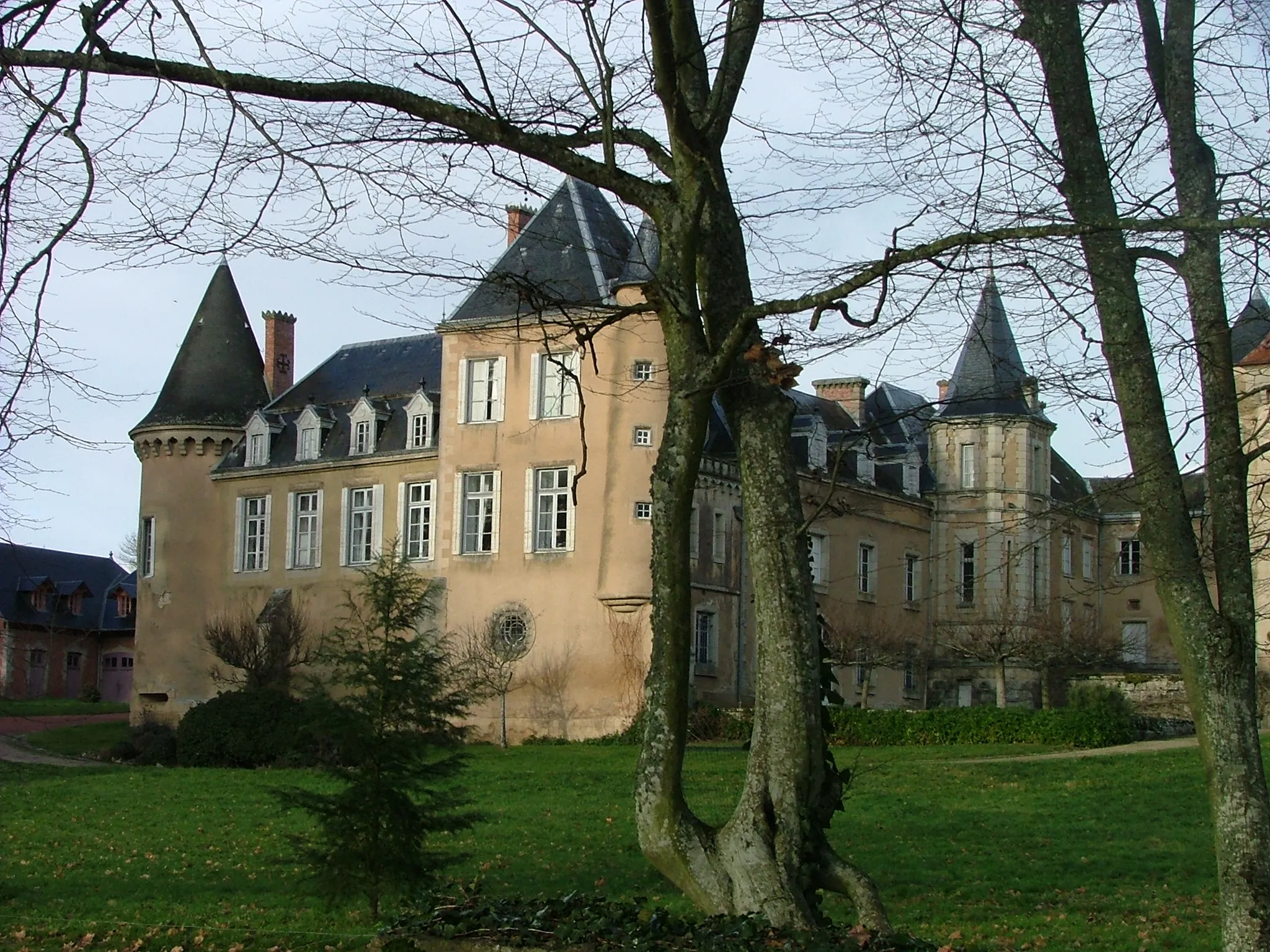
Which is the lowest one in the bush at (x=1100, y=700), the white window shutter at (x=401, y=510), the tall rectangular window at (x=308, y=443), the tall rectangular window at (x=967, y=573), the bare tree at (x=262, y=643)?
the bush at (x=1100, y=700)

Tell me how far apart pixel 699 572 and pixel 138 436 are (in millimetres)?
16341

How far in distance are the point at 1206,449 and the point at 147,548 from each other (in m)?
36.4

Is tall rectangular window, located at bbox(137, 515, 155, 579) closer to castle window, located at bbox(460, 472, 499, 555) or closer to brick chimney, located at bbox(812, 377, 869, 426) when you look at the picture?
castle window, located at bbox(460, 472, 499, 555)

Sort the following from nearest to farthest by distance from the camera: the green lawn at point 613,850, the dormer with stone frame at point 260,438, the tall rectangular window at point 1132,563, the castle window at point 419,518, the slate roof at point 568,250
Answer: the green lawn at point 613,850 → the slate roof at point 568,250 → the castle window at point 419,518 → the dormer with stone frame at point 260,438 → the tall rectangular window at point 1132,563

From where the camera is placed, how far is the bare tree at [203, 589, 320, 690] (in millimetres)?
34812

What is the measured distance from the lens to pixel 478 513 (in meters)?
35.2

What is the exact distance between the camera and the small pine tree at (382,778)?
11656 millimetres

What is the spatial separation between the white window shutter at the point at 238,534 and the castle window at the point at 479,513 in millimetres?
7884

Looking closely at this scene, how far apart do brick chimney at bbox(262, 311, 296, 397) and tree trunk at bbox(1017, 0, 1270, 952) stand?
126ft

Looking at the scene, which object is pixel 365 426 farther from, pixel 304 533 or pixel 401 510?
pixel 304 533

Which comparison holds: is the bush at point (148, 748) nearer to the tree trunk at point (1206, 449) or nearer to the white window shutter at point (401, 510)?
the white window shutter at point (401, 510)

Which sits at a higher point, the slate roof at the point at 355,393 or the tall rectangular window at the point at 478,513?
the slate roof at the point at 355,393

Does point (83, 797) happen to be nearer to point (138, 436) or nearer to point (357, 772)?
point (357, 772)

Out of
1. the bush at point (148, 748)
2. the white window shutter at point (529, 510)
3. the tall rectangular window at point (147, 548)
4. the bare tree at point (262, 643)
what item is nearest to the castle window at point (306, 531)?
the bare tree at point (262, 643)
